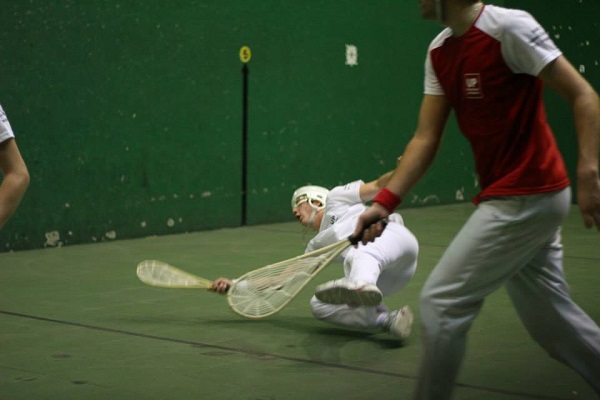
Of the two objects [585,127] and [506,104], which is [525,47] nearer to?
[506,104]

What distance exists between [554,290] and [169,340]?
216cm

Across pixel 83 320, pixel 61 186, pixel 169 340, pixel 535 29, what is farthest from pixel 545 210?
pixel 61 186

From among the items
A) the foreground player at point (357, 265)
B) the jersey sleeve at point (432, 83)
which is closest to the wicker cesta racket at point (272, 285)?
the foreground player at point (357, 265)

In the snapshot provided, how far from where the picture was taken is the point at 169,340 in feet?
16.5

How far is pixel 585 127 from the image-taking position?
3.17 m

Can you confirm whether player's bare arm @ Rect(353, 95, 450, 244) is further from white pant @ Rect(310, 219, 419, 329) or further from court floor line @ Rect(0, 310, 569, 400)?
white pant @ Rect(310, 219, 419, 329)

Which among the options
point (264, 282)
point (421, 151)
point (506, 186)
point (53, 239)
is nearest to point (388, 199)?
point (421, 151)

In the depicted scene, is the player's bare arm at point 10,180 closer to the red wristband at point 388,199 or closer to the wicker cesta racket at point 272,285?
the red wristband at point 388,199

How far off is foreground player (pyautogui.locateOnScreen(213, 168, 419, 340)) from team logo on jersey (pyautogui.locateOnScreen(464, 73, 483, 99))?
4.93 ft

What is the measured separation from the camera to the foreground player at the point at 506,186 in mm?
3197

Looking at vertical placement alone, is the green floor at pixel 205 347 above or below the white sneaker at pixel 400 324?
below

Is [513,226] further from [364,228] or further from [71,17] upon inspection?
[71,17]

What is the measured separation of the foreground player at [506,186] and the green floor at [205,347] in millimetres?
804

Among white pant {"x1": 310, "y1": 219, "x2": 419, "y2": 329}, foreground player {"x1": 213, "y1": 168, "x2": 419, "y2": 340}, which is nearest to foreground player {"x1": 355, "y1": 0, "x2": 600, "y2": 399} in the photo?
foreground player {"x1": 213, "y1": 168, "x2": 419, "y2": 340}
